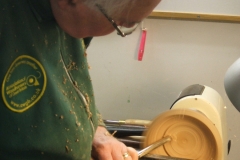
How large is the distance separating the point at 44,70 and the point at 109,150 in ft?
1.07

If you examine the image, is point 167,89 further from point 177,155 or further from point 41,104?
point 41,104

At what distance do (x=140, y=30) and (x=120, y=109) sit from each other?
44cm

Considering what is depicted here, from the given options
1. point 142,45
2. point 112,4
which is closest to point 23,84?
point 112,4

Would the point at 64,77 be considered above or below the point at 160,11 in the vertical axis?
above

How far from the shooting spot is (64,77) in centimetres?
62

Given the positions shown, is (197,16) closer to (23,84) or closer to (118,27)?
(118,27)

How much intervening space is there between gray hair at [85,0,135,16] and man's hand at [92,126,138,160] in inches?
15.3

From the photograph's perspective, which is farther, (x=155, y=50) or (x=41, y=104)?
(x=155, y=50)

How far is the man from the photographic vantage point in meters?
0.48

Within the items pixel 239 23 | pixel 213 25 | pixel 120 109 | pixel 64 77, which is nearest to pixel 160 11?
pixel 213 25

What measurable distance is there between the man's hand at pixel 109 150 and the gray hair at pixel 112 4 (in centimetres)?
39

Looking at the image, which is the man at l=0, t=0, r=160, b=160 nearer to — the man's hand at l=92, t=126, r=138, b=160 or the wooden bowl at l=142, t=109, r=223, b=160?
the man's hand at l=92, t=126, r=138, b=160

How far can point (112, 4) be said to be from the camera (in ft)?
1.62

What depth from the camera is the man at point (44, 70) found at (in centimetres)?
48
